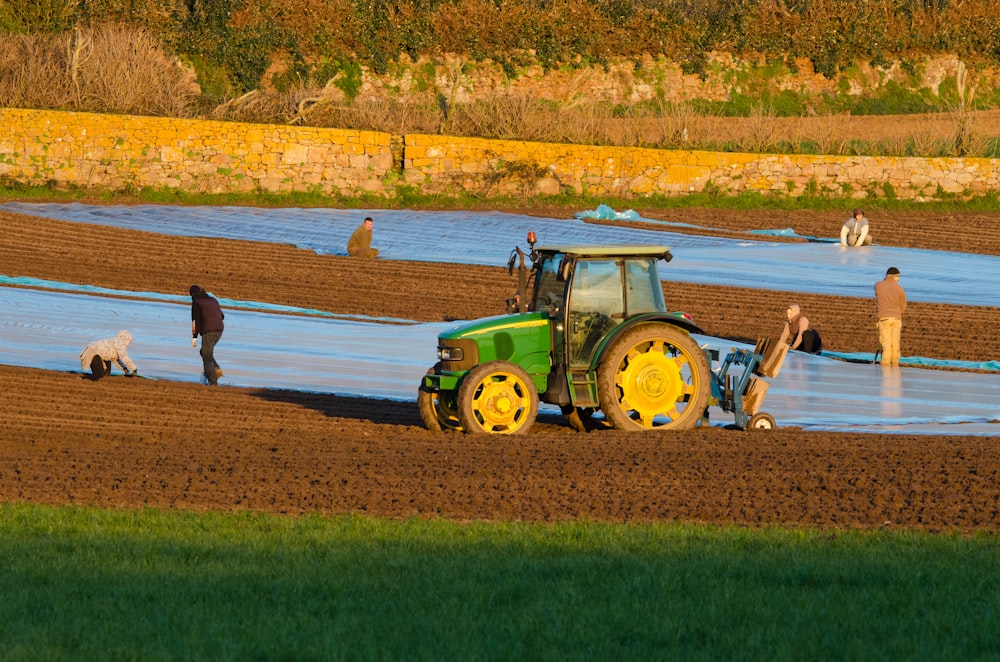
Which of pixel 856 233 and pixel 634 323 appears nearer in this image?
pixel 634 323

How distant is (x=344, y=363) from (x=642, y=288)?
5055mm

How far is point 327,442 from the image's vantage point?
13.8 m

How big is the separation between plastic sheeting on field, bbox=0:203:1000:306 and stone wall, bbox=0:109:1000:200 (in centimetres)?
180

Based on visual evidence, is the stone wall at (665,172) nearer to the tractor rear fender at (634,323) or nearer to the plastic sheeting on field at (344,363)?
the plastic sheeting on field at (344,363)

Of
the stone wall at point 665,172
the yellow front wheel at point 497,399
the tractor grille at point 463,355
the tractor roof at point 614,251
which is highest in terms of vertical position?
the stone wall at point 665,172

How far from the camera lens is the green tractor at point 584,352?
13672mm

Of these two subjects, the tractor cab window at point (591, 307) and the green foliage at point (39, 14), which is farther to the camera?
the green foliage at point (39, 14)

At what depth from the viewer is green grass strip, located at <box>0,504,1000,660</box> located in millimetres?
7141

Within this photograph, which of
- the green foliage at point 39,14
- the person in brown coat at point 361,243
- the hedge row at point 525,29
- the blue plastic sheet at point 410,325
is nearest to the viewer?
the blue plastic sheet at point 410,325

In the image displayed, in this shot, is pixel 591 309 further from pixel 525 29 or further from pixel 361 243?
pixel 525 29

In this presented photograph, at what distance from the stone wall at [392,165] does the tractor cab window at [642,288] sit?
21.8m

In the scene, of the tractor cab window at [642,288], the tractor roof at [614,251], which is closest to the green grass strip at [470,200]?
the tractor cab window at [642,288]

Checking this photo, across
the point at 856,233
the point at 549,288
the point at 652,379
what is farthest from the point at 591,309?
the point at 856,233

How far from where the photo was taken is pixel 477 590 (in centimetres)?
821
